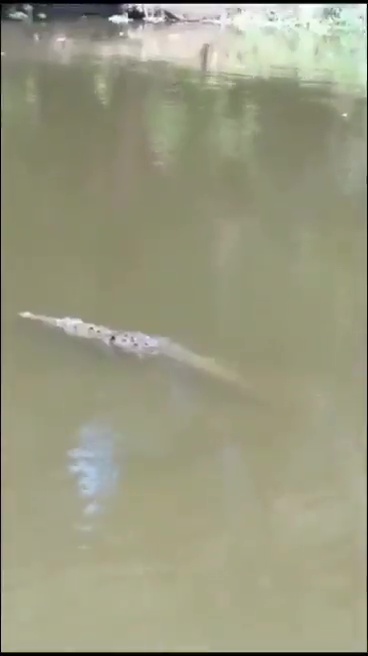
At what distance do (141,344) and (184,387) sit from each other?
14cm

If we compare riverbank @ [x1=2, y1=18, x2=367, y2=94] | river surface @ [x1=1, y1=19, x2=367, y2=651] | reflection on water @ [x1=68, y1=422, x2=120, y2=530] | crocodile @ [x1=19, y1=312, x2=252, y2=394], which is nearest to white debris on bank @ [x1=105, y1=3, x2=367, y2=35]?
riverbank @ [x1=2, y1=18, x2=367, y2=94]

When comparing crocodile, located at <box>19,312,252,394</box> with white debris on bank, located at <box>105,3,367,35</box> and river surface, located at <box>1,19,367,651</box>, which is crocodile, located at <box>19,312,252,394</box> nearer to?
river surface, located at <box>1,19,367,651</box>

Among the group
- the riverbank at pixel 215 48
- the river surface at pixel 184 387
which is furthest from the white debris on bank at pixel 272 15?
the river surface at pixel 184 387

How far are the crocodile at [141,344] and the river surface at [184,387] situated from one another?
0.02 metres

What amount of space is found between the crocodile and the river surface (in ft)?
0.07

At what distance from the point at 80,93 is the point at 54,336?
117 cm

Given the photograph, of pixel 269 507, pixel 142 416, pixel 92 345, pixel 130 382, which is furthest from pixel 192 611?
pixel 92 345

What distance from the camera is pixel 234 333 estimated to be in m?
1.44

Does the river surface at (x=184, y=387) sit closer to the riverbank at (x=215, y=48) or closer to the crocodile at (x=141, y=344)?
the crocodile at (x=141, y=344)

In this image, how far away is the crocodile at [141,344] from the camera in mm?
1386

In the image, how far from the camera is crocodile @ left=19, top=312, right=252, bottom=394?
139 cm

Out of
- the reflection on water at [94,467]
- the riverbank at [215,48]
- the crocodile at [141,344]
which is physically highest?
the riverbank at [215,48]

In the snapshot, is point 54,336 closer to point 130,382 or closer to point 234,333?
point 130,382

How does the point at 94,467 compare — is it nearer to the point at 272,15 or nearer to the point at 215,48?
the point at 272,15
